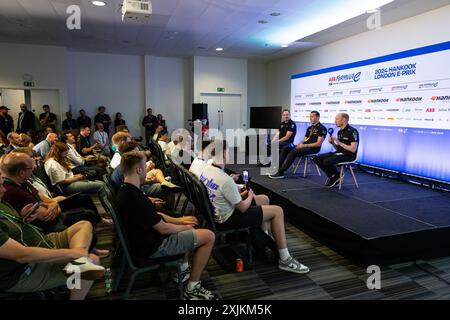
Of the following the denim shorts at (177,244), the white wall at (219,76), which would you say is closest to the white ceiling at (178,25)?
the white wall at (219,76)

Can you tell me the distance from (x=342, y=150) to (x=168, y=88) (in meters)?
6.78

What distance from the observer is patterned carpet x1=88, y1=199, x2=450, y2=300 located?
2.27 meters

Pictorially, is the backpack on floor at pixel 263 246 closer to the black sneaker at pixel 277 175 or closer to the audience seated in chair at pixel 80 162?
the audience seated in chair at pixel 80 162

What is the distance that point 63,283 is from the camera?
1.66 meters

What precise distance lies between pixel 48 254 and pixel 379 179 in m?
5.34

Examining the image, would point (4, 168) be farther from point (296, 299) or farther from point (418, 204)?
point (418, 204)

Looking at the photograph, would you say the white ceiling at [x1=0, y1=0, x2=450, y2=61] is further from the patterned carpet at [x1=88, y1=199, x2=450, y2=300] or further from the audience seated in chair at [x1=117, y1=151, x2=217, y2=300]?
the patterned carpet at [x1=88, y1=199, x2=450, y2=300]

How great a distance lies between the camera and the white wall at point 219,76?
952 cm

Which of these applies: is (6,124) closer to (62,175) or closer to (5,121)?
(5,121)

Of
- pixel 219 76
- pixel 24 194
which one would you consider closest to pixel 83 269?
pixel 24 194
